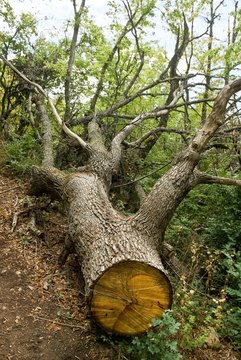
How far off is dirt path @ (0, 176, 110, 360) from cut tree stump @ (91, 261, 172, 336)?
1.10 feet

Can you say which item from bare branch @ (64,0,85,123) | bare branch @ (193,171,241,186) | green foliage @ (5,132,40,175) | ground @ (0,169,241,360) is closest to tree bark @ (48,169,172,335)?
ground @ (0,169,241,360)

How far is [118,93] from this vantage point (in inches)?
342

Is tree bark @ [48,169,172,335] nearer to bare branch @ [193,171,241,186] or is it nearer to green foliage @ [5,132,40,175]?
bare branch @ [193,171,241,186]

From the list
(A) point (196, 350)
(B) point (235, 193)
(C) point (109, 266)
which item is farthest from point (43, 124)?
(A) point (196, 350)

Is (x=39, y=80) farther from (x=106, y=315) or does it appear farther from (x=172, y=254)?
(x=106, y=315)

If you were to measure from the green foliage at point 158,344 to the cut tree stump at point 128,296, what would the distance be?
0.17m

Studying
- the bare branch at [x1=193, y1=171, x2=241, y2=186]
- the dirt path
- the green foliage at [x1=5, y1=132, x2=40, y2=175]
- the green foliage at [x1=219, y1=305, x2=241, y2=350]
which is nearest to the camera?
the dirt path

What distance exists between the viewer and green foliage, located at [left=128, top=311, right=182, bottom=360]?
2.67 m

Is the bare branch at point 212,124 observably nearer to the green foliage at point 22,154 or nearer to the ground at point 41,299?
the ground at point 41,299

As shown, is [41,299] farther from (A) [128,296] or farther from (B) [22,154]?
(B) [22,154]

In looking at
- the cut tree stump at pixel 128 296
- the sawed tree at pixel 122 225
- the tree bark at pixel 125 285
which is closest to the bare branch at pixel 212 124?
the sawed tree at pixel 122 225

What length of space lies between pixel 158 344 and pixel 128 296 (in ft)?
1.58

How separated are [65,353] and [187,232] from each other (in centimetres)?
285

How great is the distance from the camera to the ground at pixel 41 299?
3.01 m
